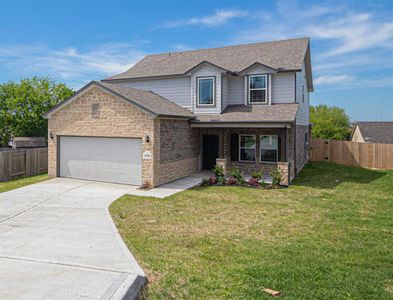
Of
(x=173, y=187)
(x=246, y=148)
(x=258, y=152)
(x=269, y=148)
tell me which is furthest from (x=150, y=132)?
(x=269, y=148)

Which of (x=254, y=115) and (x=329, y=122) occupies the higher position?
(x=329, y=122)

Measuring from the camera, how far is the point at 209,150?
18.2 meters

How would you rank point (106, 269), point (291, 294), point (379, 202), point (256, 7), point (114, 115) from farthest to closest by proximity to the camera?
point (256, 7), point (114, 115), point (379, 202), point (106, 269), point (291, 294)

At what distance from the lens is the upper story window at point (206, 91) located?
17.2 meters

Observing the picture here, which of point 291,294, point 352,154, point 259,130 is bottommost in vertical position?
point 291,294

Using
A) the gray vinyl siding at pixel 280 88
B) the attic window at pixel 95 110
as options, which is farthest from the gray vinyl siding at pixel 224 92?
the attic window at pixel 95 110

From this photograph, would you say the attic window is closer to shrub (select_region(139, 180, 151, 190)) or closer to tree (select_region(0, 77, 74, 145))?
shrub (select_region(139, 180, 151, 190))

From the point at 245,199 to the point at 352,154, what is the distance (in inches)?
561

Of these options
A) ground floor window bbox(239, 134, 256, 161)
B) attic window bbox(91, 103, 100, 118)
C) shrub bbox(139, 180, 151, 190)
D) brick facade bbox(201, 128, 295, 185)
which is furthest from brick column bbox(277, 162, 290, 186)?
attic window bbox(91, 103, 100, 118)

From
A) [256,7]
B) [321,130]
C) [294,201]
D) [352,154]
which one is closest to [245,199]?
[294,201]

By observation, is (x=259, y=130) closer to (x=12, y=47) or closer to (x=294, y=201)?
(x=294, y=201)

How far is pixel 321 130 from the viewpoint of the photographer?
5462 cm

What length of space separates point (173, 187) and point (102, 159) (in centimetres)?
405

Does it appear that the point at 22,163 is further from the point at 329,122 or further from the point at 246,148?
the point at 329,122
